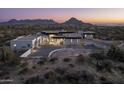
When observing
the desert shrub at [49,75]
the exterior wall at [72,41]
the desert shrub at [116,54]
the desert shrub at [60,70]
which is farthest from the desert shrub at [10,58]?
the exterior wall at [72,41]

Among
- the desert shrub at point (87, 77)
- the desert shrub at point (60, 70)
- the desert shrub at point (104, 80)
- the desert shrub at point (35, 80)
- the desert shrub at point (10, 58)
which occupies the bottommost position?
the desert shrub at point (104, 80)

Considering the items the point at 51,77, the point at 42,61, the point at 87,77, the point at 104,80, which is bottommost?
the point at 104,80

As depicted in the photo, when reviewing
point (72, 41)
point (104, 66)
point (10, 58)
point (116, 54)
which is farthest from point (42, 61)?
point (72, 41)

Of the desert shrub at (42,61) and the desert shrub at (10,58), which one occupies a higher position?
the desert shrub at (10,58)

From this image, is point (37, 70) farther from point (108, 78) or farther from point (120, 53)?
point (120, 53)

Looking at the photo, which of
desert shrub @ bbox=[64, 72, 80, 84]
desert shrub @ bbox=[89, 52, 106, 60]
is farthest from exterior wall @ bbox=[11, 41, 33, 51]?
desert shrub @ bbox=[64, 72, 80, 84]

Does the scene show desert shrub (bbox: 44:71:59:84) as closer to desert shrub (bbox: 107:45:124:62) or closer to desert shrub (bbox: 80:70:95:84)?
desert shrub (bbox: 80:70:95:84)

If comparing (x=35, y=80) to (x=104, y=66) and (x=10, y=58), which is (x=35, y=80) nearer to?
(x=10, y=58)

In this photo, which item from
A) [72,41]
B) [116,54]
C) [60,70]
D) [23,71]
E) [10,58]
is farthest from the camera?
[72,41]

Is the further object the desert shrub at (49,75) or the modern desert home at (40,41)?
the modern desert home at (40,41)

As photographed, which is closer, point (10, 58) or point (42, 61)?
point (42, 61)

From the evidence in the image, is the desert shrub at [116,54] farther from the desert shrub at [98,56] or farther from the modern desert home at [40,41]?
the modern desert home at [40,41]

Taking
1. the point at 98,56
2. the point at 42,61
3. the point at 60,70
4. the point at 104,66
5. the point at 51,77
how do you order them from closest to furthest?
the point at 51,77 → the point at 60,70 → the point at 104,66 → the point at 42,61 → the point at 98,56
